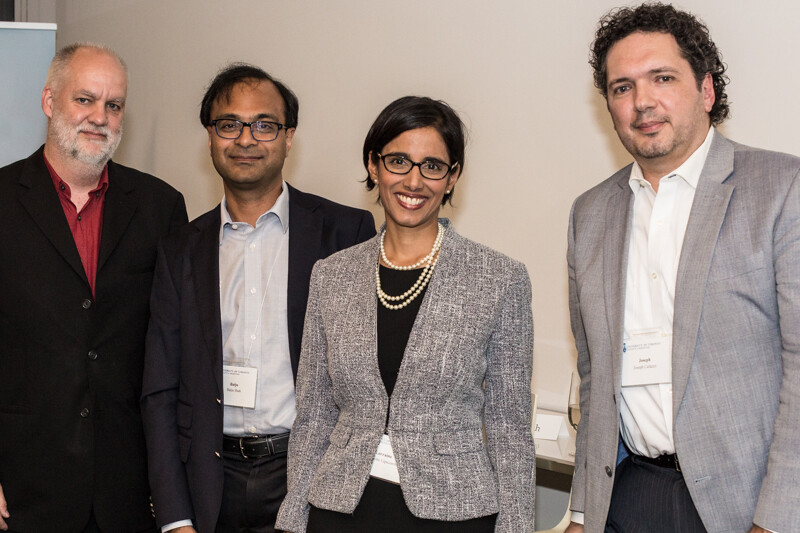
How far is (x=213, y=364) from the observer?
101 inches

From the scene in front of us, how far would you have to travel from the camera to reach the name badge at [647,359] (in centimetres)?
200

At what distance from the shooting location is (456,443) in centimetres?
200

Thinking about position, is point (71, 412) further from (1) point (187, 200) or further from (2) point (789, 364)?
(1) point (187, 200)

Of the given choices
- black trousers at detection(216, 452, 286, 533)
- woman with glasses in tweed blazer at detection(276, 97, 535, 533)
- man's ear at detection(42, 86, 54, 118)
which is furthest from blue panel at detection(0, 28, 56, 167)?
woman with glasses in tweed blazer at detection(276, 97, 535, 533)

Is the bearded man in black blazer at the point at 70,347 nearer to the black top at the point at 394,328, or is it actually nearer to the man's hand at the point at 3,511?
the man's hand at the point at 3,511

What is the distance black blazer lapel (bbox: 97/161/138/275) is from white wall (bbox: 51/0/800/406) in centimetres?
138

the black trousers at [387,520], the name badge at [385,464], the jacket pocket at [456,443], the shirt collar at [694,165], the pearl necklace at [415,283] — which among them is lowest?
the black trousers at [387,520]

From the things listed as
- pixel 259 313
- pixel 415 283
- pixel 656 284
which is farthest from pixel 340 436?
pixel 656 284

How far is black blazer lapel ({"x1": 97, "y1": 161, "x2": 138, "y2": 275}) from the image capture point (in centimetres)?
278

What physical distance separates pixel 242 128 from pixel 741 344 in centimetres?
175

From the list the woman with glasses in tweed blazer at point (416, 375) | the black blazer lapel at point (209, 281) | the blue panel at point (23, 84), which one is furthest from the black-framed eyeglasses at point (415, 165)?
the blue panel at point (23, 84)

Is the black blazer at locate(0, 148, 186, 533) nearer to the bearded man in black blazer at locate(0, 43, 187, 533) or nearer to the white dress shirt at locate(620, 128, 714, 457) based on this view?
the bearded man in black blazer at locate(0, 43, 187, 533)

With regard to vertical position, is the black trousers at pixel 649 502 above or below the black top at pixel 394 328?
below

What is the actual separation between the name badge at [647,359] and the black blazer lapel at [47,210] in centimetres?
180
